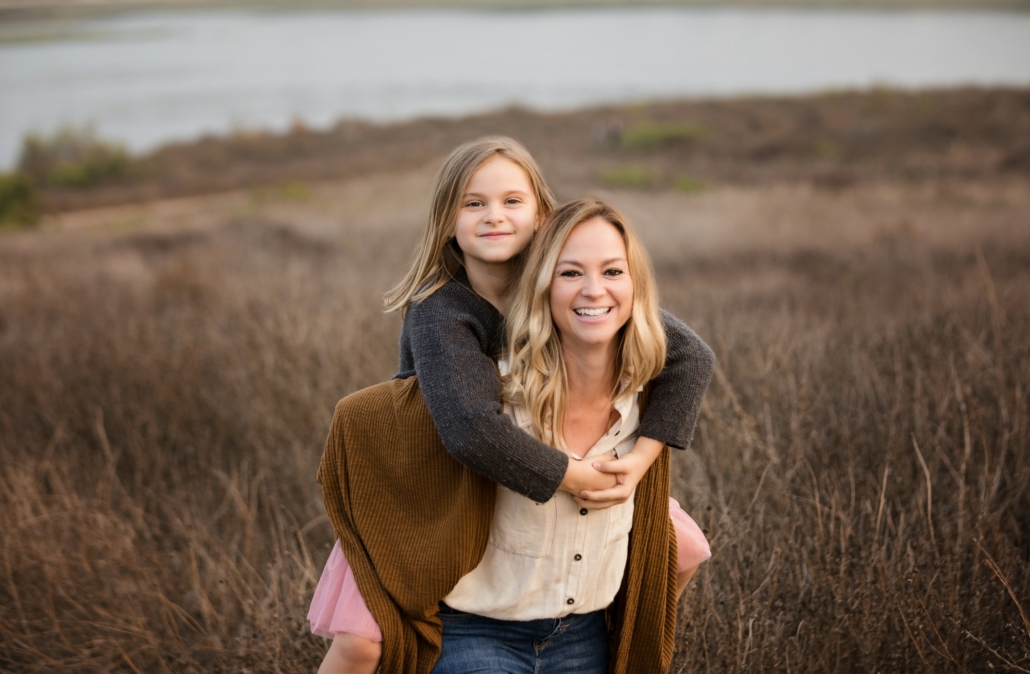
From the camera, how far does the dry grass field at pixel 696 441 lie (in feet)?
7.97

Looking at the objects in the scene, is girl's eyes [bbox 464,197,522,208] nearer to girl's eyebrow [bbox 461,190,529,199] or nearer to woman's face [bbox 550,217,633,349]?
girl's eyebrow [bbox 461,190,529,199]

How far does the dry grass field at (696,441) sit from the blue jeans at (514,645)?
566mm

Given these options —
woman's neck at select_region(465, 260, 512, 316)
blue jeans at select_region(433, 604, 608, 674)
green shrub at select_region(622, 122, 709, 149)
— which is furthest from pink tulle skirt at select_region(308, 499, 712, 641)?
green shrub at select_region(622, 122, 709, 149)

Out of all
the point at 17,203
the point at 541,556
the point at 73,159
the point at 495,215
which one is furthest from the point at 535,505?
the point at 73,159

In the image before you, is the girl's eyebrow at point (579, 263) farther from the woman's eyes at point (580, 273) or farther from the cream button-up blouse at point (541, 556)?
the cream button-up blouse at point (541, 556)

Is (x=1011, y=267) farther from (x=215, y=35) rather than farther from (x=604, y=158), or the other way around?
(x=215, y=35)

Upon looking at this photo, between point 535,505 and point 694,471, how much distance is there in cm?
157

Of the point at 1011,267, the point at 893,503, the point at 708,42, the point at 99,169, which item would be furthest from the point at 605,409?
the point at 708,42

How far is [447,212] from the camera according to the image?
1.92 meters

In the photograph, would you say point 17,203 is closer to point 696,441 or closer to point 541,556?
point 696,441

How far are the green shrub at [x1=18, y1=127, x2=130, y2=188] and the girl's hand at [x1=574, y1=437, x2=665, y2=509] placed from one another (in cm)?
3118

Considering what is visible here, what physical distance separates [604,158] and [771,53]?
34.5 meters

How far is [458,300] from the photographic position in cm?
181

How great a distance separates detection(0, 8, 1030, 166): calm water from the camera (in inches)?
1419
